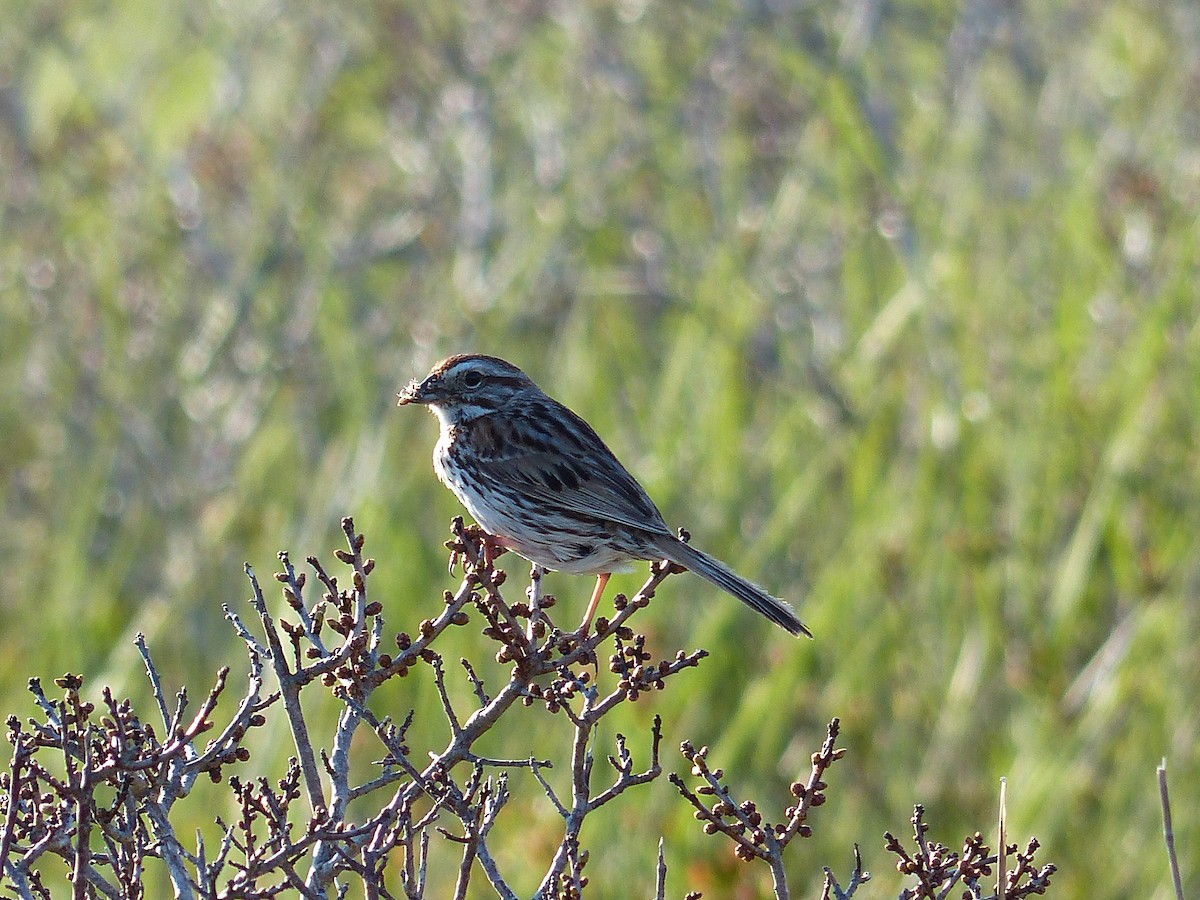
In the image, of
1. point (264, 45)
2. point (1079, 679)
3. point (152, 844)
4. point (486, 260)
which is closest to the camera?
point (152, 844)

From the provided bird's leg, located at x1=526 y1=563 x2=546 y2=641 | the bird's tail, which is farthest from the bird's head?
bird's leg, located at x1=526 y1=563 x2=546 y2=641

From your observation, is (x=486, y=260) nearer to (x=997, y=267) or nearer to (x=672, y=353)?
(x=672, y=353)

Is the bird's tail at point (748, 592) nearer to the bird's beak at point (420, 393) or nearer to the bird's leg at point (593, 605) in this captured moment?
the bird's leg at point (593, 605)

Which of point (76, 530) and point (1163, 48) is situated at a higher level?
point (1163, 48)

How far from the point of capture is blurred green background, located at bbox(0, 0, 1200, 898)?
19.3ft

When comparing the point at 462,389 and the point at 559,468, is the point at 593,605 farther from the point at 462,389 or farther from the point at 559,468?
the point at 462,389

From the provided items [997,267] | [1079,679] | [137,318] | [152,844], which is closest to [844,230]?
[997,267]

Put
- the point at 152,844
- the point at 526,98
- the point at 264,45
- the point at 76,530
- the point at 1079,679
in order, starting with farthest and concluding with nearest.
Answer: the point at 264,45 → the point at 526,98 → the point at 76,530 → the point at 1079,679 → the point at 152,844

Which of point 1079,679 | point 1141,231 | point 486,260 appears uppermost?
point 486,260

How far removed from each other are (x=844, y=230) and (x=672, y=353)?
1.04m

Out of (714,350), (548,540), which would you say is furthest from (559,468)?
(714,350)

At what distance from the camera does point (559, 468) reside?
15.2 ft

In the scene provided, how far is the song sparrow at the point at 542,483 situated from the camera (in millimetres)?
4262

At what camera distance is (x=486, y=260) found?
25.0 ft
